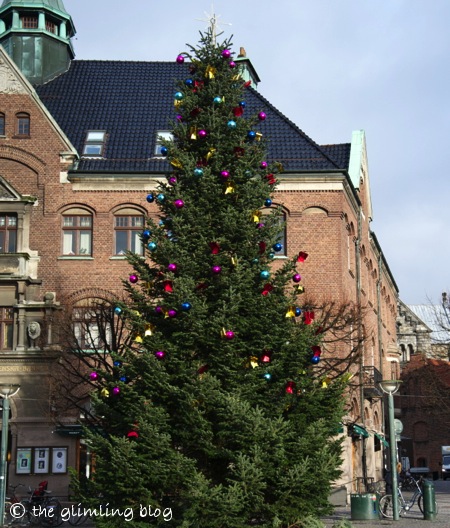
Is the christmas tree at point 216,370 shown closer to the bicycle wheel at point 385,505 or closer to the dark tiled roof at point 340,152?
the bicycle wheel at point 385,505

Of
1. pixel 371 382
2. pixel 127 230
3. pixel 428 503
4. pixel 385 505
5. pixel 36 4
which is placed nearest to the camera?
pixel 428 503

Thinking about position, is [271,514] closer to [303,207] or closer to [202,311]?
[202,311]

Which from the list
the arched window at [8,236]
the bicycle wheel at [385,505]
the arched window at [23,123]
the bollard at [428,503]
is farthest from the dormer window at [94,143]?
the bollard at [428,503]

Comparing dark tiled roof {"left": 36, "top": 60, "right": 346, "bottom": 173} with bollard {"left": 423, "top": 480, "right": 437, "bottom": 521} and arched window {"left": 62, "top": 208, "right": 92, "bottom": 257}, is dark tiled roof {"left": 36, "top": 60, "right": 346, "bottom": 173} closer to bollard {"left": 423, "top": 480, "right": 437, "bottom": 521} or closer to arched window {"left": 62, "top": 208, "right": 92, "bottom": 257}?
arched window {"left": 62, "top": 208, "right": 92, "bottom": 257}

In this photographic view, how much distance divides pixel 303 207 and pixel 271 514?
22863 millimetres

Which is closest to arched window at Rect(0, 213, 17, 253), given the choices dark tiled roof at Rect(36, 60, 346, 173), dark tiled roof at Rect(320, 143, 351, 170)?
dark tiled roof at Rect(36, 60, 346, 173)

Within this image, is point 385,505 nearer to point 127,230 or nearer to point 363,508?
point 363,508

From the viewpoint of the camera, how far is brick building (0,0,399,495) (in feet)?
115

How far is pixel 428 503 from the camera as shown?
27.2 metres

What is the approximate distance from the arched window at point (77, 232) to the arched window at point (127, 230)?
1.08 metres

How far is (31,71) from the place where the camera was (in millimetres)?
42781

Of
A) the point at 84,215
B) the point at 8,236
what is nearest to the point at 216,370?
the point at 84,215

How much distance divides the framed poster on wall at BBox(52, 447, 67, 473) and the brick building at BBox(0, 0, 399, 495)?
44mm

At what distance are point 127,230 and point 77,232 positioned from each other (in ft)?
6.53
